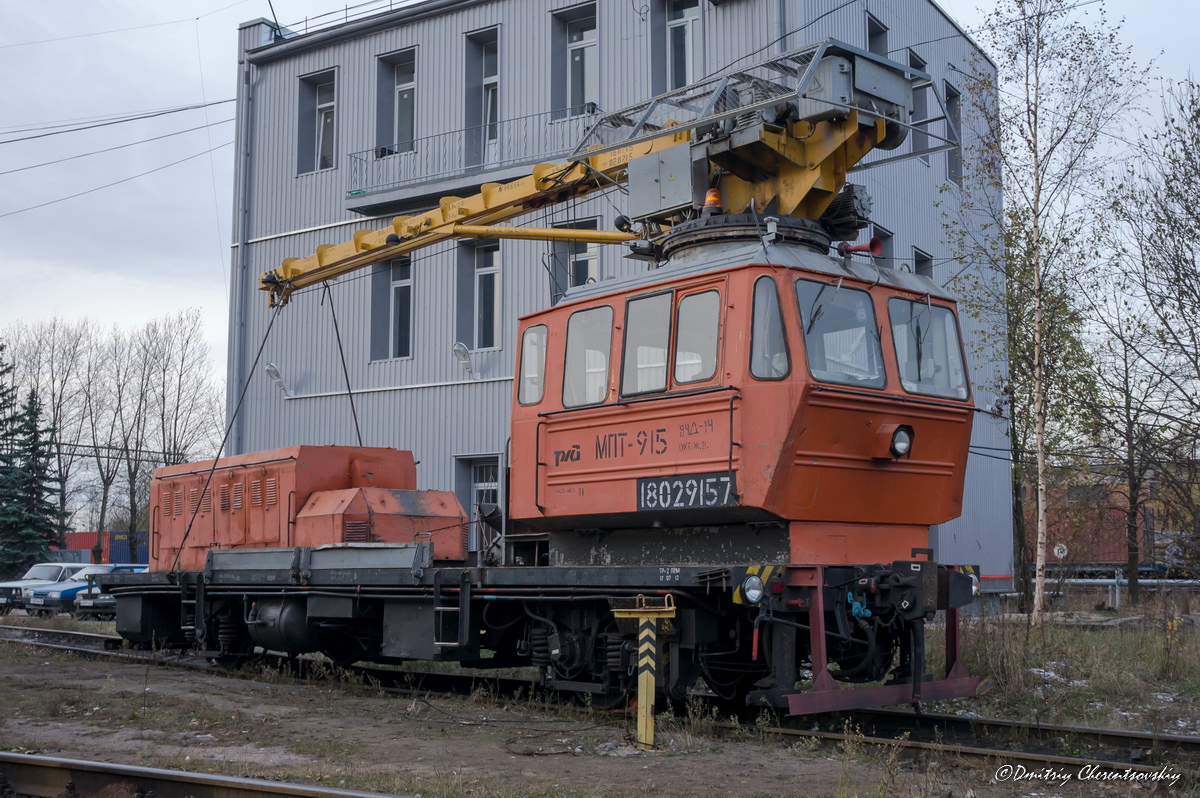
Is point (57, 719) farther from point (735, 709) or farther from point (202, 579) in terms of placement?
point (735, 709)

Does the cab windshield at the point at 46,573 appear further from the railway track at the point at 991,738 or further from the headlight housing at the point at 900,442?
the headlight housing at the point at 900,442

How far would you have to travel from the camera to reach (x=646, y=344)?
365 inches

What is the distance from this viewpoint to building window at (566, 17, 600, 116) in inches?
811

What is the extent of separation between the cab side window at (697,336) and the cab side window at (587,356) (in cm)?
78

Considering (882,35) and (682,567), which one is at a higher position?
(882,35)

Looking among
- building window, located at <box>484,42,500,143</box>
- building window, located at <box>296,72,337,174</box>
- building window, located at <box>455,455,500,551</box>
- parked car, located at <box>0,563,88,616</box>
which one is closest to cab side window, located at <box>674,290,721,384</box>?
building window, located at <box>455,455,500,551</box>

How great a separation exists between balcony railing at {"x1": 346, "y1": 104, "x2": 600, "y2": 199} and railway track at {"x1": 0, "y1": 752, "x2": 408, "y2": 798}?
14.3 m

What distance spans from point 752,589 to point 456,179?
14.3 m

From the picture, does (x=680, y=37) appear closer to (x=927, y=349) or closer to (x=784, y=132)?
(x=784, y=132)

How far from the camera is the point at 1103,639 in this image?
1500cm

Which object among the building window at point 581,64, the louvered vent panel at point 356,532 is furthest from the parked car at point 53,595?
the louvered vent panel at point 356,532

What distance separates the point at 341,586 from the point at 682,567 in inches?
180

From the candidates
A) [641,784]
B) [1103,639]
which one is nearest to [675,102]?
Answer: [641,784]

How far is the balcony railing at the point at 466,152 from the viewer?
2019 cm
